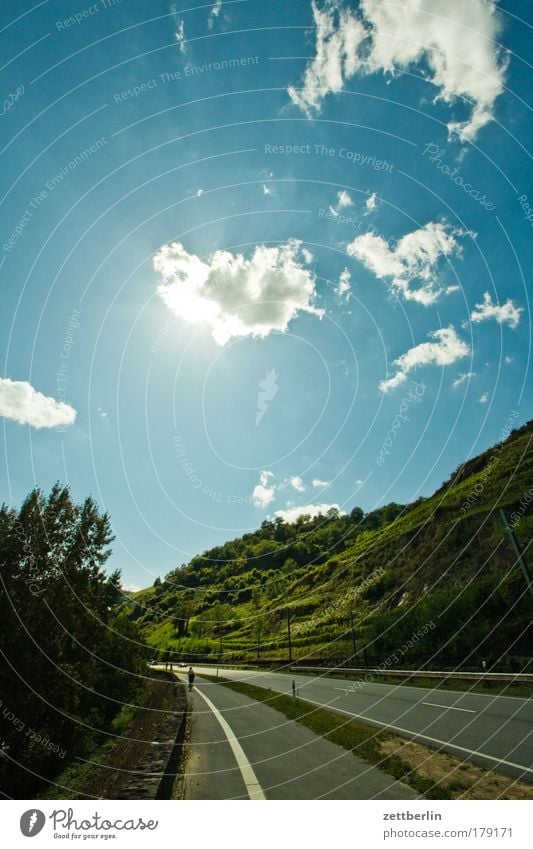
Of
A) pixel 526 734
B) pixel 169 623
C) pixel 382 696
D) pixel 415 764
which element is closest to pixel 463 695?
pixel 382 696

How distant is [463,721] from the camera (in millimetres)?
11625

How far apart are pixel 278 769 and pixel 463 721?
23.3 ft

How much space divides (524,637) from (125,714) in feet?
93.1

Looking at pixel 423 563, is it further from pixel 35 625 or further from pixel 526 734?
pixel 35 625

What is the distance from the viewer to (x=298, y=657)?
61938 millimetres

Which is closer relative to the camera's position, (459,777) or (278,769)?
(459,777)

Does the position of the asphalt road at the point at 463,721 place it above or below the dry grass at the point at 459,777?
below

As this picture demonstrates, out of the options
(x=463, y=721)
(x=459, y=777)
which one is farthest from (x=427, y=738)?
(x=459, y=777)

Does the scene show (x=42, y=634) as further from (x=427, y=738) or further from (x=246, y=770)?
(x=427, y=738)

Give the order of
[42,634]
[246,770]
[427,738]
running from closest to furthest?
[246,770], [427,738], [42,634]

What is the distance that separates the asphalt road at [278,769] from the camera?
6.32 metres

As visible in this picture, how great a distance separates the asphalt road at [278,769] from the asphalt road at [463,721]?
2300mm

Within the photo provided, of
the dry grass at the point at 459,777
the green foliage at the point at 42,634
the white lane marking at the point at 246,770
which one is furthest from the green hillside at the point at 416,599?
the dry grass at the point at 459,777

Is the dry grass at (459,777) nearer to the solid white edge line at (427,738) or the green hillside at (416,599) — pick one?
the solid white edge line at (427,738)
